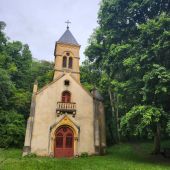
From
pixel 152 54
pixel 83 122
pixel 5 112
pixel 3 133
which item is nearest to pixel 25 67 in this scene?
pixel 5 112

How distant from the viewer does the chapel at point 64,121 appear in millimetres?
24109

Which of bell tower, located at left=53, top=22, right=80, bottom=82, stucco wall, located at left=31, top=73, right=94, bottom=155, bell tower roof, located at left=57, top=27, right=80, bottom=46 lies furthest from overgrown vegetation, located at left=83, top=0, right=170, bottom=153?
bell tower roof, located at left=57, top=27, right=80, bottom=46

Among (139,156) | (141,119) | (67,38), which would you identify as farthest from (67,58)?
(141,119)

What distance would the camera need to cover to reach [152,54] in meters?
18.6

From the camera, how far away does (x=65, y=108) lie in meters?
25.5

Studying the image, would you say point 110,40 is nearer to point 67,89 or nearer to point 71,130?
point 67,89

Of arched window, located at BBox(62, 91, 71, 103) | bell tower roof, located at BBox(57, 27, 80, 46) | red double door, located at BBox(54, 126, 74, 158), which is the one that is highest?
bell tower roof, located at BBox(57, 27, 80, 46)

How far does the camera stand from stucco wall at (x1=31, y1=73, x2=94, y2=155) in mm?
24109

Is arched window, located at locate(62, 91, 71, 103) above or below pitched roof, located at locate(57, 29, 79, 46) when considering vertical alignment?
below

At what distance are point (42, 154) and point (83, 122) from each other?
17.6 feet

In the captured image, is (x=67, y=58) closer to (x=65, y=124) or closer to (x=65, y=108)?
(x=65, y=108)

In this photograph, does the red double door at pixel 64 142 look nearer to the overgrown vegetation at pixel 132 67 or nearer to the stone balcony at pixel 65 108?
the stone balcony at pixel 65 108

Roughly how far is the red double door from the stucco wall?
899mm

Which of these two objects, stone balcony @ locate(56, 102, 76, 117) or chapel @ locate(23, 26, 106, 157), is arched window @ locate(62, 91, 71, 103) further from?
stone balcony @ locate(56, 102, 76, 117)
